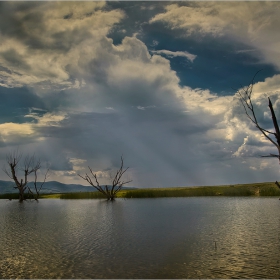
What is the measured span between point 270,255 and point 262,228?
23.8 ft

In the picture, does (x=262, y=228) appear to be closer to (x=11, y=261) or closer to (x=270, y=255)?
(x=270, y=255)

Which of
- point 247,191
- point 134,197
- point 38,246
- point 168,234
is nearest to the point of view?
point 38,246

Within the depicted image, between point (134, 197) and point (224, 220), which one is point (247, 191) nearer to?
point (134, 197)

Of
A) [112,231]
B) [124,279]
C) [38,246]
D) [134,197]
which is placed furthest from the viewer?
[134,197]

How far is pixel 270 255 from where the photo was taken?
1332cm

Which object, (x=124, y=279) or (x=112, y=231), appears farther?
(x=112, y=231)

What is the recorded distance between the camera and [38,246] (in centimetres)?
1673

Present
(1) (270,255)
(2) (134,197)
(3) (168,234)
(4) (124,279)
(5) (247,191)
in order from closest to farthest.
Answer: (4) (124,279) < (1) (270,255) < (3) (168,234) < (5) (247,191) < (2) (134,197)

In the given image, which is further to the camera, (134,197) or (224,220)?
(134,197)

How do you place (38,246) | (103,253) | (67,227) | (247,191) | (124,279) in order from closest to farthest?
(124,279) < (103,253) < (38,246) < (67,227) < (247,191)

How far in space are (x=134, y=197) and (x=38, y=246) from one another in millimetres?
50336

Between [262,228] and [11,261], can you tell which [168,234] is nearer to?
[262,228]

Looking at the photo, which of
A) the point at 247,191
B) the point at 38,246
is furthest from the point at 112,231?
the point at 247,191

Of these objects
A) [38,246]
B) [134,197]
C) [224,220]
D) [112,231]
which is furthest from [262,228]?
[134,197]
